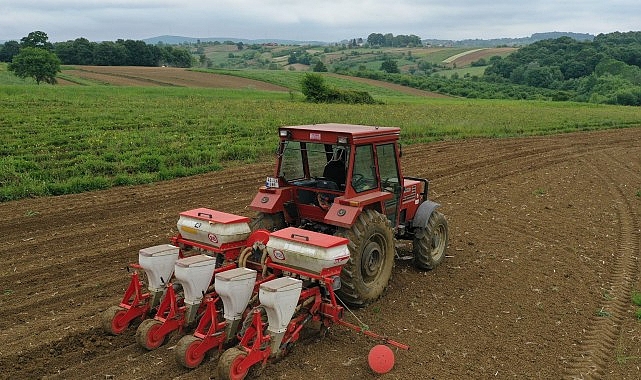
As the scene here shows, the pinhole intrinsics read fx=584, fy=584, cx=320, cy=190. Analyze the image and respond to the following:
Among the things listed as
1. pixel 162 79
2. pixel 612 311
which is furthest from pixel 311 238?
pixel 162 79

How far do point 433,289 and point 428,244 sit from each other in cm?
71

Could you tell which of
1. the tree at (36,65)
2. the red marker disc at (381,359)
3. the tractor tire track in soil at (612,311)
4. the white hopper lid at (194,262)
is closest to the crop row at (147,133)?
the white hopper lid at (194,262)

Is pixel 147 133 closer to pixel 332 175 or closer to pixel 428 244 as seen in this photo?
pixel 332 175

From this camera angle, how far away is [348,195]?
689cm

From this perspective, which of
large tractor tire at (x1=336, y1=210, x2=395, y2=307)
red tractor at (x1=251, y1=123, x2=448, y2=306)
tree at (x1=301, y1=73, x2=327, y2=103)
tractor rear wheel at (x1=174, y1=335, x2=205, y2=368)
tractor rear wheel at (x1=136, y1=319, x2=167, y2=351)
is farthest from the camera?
tree at (x1=301, y1=73, x2=327, y2=103)

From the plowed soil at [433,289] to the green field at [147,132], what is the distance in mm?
1635

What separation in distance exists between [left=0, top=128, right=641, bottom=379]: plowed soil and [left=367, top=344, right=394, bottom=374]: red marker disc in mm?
78

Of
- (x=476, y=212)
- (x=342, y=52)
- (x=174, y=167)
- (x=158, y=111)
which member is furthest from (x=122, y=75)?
(x=342, y=52)

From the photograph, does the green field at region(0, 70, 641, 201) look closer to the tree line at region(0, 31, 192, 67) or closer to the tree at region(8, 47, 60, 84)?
the tree at region(8, 47, 60, 84)

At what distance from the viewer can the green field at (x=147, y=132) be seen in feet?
46.4

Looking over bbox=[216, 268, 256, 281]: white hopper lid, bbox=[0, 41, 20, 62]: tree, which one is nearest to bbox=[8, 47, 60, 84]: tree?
bbox=[0, 41, 20, 62]: tree

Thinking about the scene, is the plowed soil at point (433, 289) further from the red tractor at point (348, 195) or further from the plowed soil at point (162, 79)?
the plowed soil at point (162, 79)

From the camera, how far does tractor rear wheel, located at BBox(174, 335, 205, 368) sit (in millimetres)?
5320

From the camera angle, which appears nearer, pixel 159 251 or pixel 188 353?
pixel 188 353
